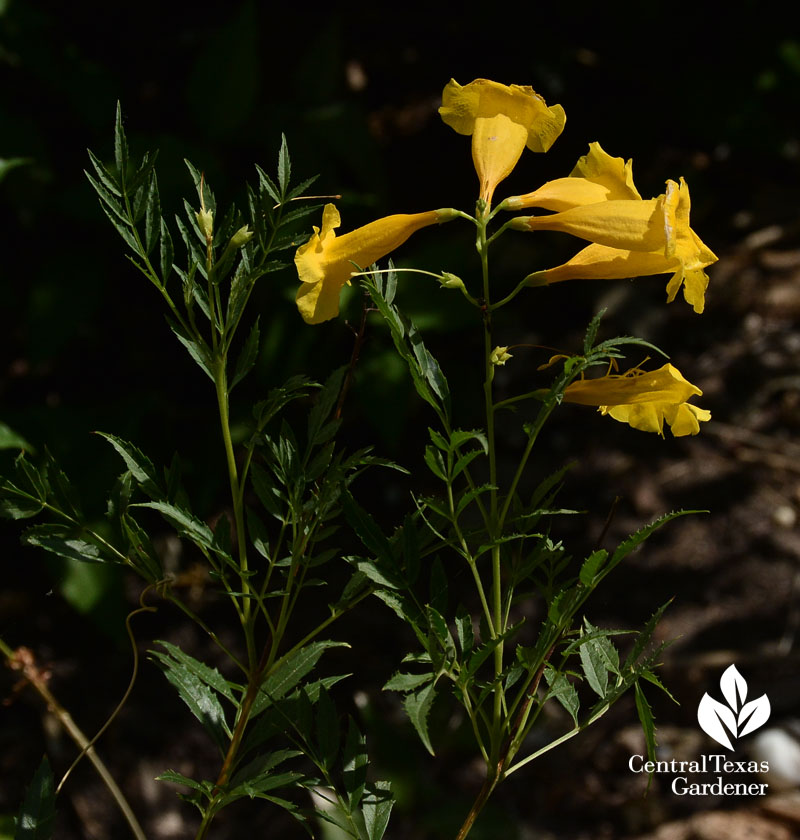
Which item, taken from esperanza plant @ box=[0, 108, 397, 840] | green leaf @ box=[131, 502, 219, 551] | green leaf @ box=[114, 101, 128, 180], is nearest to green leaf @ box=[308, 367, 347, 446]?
esperanza plant @ box=[0, 108, 397, 840]

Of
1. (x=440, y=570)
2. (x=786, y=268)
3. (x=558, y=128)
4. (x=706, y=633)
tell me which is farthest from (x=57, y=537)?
(x=786, y=268)

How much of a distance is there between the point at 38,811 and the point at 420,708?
1.10ft

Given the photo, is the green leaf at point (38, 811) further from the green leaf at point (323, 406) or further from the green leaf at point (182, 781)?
the green leaf at point (323, 406)

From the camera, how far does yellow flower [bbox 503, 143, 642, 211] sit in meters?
0.68

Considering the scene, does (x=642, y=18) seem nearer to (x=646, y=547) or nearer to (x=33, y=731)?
(x=646, y=547)

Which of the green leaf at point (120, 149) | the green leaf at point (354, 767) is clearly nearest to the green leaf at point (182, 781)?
the green leaf at point (354, 767)

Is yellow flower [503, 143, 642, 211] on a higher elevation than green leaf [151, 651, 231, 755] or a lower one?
higher

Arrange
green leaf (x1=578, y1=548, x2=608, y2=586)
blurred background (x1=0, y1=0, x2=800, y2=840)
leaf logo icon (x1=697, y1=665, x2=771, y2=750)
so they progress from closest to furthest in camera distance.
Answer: green leaf (x1=578, y1=548, x2=608, y2=586)
leaf logo icon (x1=697, y1=665, x2=771, y2=750)
blurred background (x1=0, y1=0, x2=800, y2=840)

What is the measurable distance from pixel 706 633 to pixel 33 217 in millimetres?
1746

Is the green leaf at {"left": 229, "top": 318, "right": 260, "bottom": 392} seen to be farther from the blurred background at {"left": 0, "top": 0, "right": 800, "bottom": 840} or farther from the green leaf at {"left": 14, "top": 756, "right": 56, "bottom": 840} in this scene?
the blurred background at {"left": 0, "top": 0, "right": 800, "bottom": 840}

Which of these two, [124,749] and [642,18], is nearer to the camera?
[124,749]

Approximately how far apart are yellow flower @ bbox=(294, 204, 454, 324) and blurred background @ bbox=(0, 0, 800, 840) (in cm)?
88

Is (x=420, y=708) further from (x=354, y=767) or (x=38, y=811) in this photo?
(x=38, y=811)

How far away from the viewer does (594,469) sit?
93.6 inches
